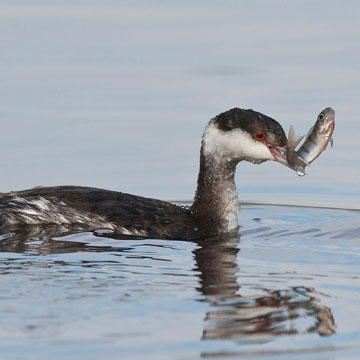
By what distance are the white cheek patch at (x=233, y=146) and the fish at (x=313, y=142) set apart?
43cm

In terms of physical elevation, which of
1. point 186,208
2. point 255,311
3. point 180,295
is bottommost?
point 255,311

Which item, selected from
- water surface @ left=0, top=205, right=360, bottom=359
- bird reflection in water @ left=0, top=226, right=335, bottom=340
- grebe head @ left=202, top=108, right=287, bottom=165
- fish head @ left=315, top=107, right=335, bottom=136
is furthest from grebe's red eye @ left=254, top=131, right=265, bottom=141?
bird reflection in water @ left=0, top=226, right=335, bottom=340

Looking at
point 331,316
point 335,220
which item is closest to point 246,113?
point 335,220

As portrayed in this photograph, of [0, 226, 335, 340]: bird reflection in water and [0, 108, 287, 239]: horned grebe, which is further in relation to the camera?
[0, 108, 287, 239]: horned grebe

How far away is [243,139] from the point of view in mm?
14633

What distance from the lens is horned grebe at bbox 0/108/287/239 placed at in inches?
565

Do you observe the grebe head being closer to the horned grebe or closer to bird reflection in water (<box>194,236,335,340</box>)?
the horned grebe

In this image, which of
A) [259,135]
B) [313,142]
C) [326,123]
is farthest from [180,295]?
[259,135]

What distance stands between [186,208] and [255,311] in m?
4.26

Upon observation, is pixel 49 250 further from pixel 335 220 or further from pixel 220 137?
pixel 335 220

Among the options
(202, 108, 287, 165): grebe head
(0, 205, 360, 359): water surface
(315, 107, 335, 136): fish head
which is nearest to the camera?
(0, 205, 360, 359): water surface

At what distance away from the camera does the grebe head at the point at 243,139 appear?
14516mm

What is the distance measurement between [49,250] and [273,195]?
470cm

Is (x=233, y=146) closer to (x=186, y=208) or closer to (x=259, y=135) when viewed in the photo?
(x=259, y=135)
